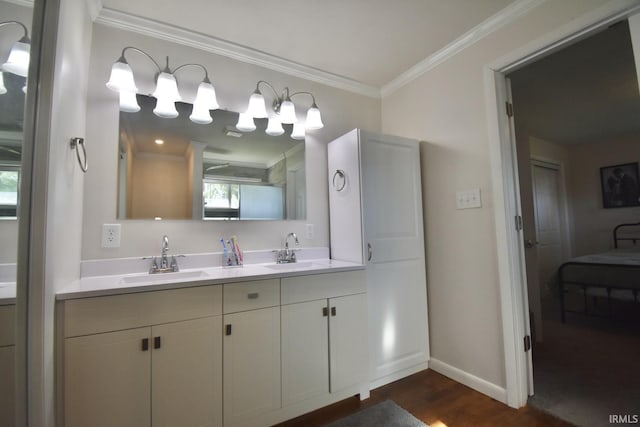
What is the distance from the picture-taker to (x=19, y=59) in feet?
3.29

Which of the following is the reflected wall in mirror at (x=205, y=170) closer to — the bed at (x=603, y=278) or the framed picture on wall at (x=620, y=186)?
the bed at (x=603, y=278)

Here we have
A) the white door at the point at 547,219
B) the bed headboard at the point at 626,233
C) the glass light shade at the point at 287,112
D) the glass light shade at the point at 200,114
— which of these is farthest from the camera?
the bed headboard at the point at 626,233

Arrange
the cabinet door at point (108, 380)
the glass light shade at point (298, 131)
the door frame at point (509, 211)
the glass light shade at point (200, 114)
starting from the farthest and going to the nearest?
the glass light shade at point (298, 131)
the glass light shade at point (200, 114)
the door frame at point (509, 211)
the cabinet door at point (108, 380)

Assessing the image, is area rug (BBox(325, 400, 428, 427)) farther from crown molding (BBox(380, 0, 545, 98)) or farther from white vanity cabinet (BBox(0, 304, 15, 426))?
crown molding (BBox(380, 0, 545, 98))

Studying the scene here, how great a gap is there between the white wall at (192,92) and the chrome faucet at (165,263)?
42 mm

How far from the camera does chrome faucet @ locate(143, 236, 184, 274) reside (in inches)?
66.1

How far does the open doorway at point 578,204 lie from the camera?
1859mm

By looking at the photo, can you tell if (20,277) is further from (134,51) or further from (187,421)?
(134,51)

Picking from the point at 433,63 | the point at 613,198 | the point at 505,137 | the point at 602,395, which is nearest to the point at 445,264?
the point at 505,137

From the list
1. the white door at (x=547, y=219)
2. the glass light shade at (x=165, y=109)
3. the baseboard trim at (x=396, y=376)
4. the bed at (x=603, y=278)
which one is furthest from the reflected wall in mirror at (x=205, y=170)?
the white door at (x=547, y=219)

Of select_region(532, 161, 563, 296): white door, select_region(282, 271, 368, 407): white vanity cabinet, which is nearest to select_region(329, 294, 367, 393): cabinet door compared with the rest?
select_region(282, 271, 368, 407): white vanity cabinet

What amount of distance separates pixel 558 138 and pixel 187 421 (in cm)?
592

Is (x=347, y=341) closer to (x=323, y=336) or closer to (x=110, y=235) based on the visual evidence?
(x=323, y=336)

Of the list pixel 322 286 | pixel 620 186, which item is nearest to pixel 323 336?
pixel 322 286
